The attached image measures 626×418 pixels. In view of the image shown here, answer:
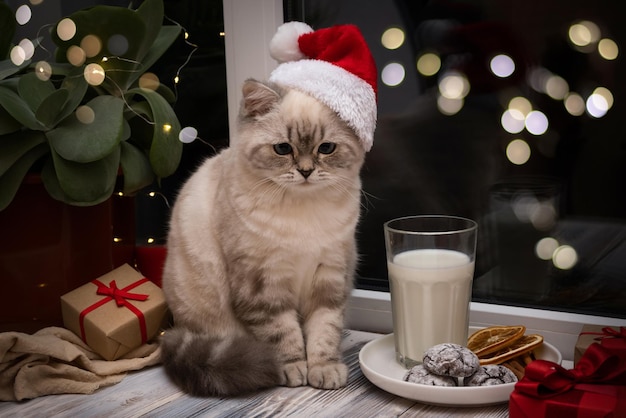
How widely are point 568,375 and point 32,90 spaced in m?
1.10

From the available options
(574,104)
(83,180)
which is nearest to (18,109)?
(83,180)

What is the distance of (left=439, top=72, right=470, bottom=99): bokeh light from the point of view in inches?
60.4

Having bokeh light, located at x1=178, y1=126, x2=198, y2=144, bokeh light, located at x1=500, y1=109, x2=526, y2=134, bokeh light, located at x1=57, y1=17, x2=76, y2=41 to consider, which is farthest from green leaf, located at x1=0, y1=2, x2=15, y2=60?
bokeh light, located at x1=500, y1=109, x2=526, y2=134

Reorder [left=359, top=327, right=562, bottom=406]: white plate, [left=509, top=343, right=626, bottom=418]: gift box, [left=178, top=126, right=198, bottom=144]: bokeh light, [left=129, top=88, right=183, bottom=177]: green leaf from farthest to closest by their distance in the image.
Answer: [left=178, top=126, right=198, bottom=144]: bokeh light → [left=129, top=88, right=183, bottom=177]: green leaf → [left=359, top=327, right=562, bottom=406]: white plate → [left=509, top=343, right=626, bottom=418]: gift box

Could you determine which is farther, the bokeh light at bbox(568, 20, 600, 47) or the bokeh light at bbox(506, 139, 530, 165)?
the bokeh light at bbox(506, 139, 530, 165)

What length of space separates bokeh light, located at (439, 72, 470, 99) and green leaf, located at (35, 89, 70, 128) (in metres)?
0.80

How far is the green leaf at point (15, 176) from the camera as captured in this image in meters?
1.32

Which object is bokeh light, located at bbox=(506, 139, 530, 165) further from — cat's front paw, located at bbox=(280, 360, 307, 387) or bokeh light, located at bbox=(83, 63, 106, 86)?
bokeh light, located at bbox=(83, 63, 106, 86)

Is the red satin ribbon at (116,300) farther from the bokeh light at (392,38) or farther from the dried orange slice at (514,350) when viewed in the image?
the bokeh light at (392,38)

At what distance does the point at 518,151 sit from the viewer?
1.48m

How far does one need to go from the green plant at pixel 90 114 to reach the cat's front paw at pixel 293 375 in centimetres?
50

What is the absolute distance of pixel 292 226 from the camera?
133cm

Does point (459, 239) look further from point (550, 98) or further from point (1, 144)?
point (1, 144)

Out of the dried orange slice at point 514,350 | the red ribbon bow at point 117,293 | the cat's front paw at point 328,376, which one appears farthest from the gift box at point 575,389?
the red ribbon bow at point 117,293
